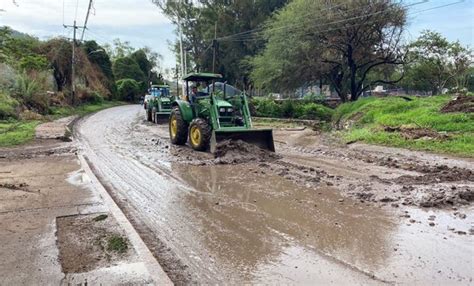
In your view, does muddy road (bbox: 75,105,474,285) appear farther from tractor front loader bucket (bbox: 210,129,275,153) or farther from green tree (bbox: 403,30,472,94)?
green tree (bbox: 403,30,472,94)

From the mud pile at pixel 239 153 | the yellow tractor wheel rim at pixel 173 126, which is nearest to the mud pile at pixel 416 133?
the mud pile at pixel 239 153

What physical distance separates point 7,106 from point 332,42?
61.9 feet

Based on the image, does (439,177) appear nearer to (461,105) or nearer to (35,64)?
(461,105)

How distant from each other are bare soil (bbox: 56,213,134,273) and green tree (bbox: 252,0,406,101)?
76.6ft

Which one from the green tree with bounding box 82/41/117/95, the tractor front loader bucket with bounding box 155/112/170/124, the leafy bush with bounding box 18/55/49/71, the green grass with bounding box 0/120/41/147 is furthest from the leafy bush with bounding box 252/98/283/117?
the green tree with bounding box 82/41/117/95

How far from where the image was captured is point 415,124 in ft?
48.8

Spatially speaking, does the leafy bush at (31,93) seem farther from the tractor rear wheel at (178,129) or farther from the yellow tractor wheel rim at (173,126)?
the tractor rear wheel at (178,129)

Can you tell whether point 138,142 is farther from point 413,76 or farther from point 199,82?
point 413,76

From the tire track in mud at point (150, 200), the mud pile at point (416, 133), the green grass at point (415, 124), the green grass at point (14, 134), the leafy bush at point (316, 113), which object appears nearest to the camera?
the tire track in mud at point (150, 200)

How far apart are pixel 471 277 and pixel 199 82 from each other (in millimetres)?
10805

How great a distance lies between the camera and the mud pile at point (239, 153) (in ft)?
35.3

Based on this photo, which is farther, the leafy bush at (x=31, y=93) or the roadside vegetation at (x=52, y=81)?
the leafy bush at (x=31, y=93)

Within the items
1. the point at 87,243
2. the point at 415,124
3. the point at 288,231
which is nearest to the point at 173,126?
the point at 415,124

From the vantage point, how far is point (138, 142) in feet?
50.2
